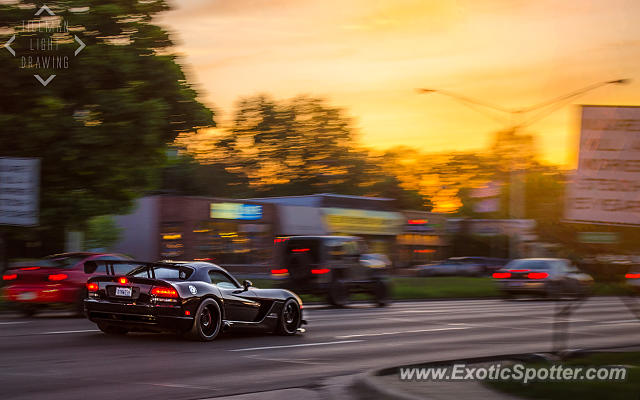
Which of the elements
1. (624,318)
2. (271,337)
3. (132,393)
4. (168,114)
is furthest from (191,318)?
(168,114)

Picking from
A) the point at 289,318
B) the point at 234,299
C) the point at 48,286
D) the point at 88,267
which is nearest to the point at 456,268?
the point at 48,286

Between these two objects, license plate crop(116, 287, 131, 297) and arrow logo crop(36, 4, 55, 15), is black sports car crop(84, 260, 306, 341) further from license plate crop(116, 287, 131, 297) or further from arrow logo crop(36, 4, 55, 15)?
arrow logo crop(36, 4, 55, 15)

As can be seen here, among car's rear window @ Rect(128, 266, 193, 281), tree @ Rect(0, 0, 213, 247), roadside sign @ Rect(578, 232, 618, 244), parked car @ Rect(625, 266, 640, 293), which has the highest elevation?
tree @ Rect(0, 0, 213, 247)

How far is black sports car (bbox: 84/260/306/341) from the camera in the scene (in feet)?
44.6

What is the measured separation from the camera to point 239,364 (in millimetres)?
11602

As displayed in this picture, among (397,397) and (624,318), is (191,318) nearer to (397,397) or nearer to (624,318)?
(397,397)

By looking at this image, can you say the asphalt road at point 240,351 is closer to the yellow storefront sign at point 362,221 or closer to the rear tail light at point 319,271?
the rear tail light at point 319,271

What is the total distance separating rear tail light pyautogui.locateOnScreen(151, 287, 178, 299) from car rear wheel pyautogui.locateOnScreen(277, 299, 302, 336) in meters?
2.78

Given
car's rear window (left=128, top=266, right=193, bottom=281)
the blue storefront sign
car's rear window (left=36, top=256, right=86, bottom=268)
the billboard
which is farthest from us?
the blue storefront sign

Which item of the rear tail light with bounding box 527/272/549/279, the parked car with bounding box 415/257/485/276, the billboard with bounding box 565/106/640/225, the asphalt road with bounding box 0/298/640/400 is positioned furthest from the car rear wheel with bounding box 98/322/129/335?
the parked car with bounding box 415/257/485/276

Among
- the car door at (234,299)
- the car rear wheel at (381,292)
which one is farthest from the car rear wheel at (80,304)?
the car rear wheel at (381,292)

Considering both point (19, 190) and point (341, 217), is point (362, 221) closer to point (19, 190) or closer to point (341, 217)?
point (341, 217)

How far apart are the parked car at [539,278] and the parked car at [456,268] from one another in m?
34.3

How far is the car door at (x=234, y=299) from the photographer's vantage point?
47.8 ft
